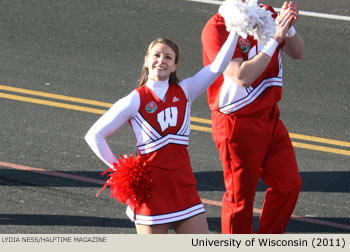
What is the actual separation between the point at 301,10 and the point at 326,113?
307 centimetres

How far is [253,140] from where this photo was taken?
680 centimetres

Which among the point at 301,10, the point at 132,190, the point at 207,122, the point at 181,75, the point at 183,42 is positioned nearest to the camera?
the point at 132,190

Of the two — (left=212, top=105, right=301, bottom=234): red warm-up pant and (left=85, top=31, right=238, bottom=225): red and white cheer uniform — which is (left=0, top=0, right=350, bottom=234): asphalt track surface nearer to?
(left=212, top=105, right=301, bottom=234): red warm-up pant

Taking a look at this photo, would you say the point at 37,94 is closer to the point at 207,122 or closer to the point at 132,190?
the point at 207,122

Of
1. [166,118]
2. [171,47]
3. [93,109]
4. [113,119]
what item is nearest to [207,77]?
[171,47]

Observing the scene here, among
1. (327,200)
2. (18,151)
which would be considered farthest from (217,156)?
(18,151)

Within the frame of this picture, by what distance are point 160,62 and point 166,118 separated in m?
0.41

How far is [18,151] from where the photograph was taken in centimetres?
923

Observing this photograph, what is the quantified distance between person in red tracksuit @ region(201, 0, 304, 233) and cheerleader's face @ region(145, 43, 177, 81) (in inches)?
18.6

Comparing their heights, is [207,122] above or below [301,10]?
below

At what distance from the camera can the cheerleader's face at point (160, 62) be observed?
615 cm

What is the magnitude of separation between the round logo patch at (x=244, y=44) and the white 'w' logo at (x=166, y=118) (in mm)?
867
